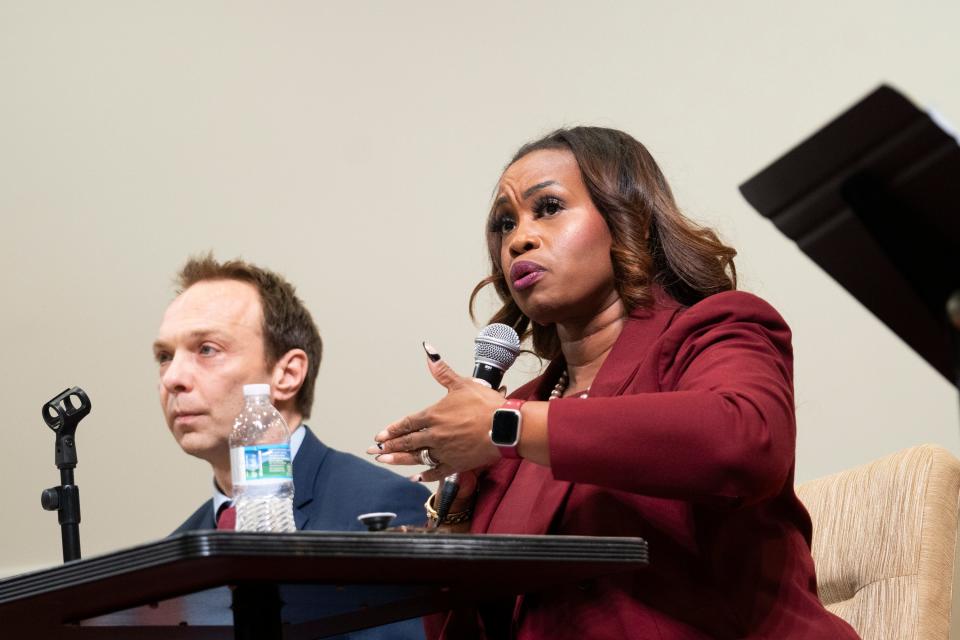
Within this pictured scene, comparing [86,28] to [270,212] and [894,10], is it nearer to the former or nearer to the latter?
[270,212]

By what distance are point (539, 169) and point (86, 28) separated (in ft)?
7.52

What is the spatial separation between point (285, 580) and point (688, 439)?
52 centimetres

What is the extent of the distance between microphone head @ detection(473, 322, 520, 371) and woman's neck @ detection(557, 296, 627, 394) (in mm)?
187

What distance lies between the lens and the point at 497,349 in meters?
1.99

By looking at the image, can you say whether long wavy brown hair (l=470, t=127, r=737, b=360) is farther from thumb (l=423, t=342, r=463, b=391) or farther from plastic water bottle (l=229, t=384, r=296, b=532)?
plastic water bottle (l=229, t=384, r=296, b=532)

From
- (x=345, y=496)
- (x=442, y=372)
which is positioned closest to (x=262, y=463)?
(x=442, y=372)

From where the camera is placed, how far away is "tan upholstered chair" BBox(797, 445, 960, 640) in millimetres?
2010

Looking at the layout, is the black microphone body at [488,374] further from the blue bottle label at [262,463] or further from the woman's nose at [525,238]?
the blue bottle label at [262,463]

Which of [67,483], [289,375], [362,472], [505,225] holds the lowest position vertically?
[362,472]

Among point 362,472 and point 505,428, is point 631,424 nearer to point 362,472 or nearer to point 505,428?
point 505,428

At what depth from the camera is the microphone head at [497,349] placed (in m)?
1.99

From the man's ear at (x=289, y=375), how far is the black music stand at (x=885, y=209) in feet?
6.03

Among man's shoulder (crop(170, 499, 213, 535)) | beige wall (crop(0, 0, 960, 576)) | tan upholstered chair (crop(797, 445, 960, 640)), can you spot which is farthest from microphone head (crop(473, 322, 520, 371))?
beige wall (crop(0, 0, 960, 576))

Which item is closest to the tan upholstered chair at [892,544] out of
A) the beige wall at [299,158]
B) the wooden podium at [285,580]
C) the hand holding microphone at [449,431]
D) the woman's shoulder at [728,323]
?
the woman's shoulder at [728,323]
